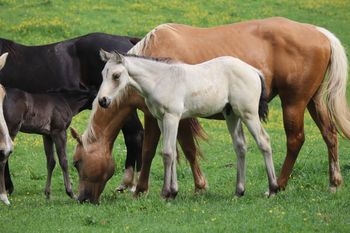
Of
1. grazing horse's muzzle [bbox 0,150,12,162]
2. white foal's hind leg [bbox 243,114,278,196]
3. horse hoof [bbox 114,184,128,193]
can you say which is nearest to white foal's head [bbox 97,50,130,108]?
grazing horse's muzzle [bbox 0,150,12,162]

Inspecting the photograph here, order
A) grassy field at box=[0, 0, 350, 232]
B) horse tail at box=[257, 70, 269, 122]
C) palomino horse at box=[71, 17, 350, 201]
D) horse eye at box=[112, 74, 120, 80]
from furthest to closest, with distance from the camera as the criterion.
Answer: palomino horse at box=[71, 17, 350, 201] < horse tail at box=[257, 70, 269, 122] < horse eye at box=[112, 74, 120, 80] < grassy field at box=[0, 0, 350, 232]

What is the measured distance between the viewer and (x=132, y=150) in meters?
11.7

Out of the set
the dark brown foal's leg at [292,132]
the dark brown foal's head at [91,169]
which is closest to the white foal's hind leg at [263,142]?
the dark brown foal's leg at [292,132]

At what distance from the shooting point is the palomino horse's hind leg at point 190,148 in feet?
34.7

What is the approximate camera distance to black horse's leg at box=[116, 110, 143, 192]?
11.5 meters

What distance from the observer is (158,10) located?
28312mm

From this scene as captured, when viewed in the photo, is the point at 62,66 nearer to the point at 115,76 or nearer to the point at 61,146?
the point at 61,146

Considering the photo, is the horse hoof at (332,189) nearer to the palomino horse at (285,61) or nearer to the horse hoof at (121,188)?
the palomino horse at (285,61)

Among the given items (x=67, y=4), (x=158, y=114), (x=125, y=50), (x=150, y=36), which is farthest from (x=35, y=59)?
(x=67, y=4)

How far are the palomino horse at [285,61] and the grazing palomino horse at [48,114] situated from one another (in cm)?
114

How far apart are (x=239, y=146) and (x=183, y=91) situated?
1.16 m

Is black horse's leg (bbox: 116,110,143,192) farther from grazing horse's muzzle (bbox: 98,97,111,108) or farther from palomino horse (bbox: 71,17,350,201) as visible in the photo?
grazing horse's muzzle (bbox: 98,97,111,108)

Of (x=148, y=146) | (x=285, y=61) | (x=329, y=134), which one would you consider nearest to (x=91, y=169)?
(x=148, y=146)

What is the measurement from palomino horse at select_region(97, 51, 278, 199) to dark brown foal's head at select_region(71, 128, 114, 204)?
1038 millimetres
